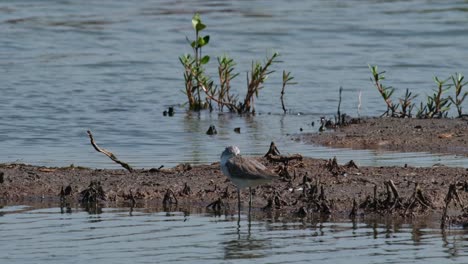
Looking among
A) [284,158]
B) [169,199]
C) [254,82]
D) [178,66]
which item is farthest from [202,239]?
[178,66]

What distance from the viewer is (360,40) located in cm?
2423

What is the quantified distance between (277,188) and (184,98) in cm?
825

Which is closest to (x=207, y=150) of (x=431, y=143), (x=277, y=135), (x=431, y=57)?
(x=277, y=135)

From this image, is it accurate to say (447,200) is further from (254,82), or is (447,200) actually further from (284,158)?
(254,82)

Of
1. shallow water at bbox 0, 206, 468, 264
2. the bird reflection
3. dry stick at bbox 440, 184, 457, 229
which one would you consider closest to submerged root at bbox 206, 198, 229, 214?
shallow water at bbox 0, 206, 468, 264

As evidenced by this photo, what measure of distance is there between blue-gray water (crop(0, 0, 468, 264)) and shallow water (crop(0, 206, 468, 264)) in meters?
0.02

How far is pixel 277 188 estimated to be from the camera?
10289 millimetres

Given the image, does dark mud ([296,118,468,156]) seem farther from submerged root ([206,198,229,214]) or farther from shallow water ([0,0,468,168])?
submerged root ([206,198,229,214])

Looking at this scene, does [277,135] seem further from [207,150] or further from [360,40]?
[360,40]

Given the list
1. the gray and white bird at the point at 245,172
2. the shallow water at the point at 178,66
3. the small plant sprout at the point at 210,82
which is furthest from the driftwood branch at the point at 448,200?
the small plant sprout at the point at 210,82

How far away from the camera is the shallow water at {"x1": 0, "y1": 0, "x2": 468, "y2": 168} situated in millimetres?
14070

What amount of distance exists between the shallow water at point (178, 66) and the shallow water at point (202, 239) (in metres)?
2.73

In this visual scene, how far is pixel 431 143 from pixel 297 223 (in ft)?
14.9

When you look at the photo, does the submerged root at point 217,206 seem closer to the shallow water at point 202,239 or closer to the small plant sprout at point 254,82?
the shallow water at point 202,239
